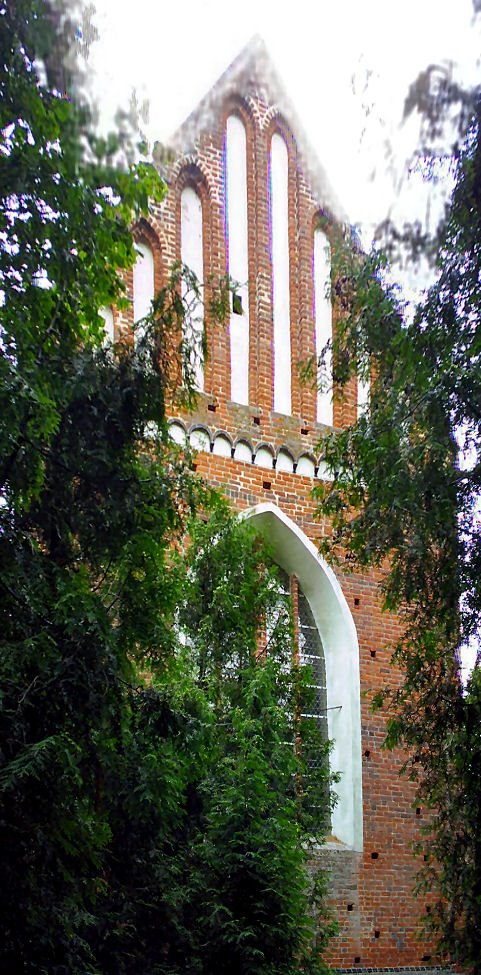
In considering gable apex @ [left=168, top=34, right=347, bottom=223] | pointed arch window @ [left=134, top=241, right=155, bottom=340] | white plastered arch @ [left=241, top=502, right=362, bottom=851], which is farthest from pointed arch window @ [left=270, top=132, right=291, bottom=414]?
pointed arch window @ [left=134, top=241, right=155, bottom=340]

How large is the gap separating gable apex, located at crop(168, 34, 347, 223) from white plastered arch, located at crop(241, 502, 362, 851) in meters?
3.67

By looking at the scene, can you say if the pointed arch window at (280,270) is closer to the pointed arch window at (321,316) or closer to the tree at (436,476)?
the pointed arch window at (321,316)

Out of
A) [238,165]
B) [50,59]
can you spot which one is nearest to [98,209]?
[50,59]

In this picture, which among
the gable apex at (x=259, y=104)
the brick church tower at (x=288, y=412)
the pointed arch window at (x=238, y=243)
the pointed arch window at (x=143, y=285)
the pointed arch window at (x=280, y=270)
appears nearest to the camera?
the pointed arch window at (x=143, y=285)

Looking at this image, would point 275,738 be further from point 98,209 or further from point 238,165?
point 238,165

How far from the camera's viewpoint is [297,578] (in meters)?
13.6

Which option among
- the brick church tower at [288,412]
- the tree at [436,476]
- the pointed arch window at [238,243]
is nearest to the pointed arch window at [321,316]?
the brick church tower at [288,412]

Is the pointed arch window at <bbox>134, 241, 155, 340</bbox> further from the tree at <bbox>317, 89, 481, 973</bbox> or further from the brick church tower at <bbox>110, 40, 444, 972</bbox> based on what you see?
the tree at <bbox>317, 89, 481, 973</bbox>

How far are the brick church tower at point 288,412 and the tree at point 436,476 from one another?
3.53 metres

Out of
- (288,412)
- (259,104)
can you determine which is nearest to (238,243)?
(259,104)

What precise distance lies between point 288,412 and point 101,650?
729cm

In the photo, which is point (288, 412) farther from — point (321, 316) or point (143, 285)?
point (143, 285)

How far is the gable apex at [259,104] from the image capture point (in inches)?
548

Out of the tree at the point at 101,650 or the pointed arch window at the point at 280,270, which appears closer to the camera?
the tree at the point at 101,650
